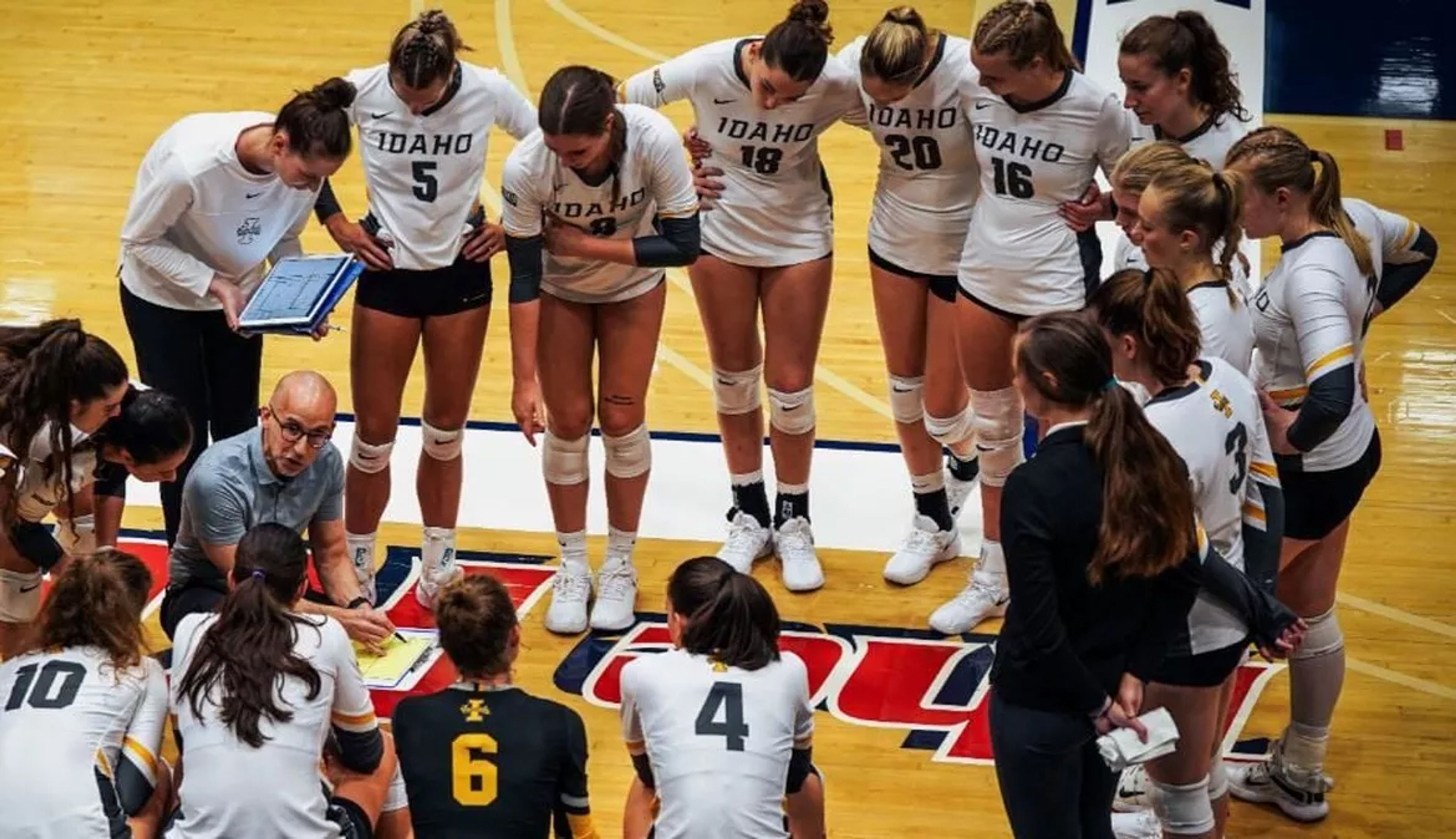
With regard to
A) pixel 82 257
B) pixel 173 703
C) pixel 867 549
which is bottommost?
pixel 867 549

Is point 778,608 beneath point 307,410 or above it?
beneath

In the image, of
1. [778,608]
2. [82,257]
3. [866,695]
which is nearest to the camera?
[866,695]

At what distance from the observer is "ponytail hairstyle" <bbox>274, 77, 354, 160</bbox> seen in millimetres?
5562

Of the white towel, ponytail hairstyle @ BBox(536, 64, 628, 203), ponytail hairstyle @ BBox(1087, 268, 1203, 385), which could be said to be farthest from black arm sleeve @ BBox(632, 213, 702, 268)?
the white towel

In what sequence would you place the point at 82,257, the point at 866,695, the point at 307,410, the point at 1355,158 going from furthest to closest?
the point at 1355,158, the point at 82,257, the point at 866,695, the point at 307,410

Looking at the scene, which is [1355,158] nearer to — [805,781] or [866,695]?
[866,695]

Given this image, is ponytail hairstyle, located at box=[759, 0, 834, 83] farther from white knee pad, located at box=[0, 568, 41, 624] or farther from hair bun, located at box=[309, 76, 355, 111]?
white knee pad, located at box=[0, 568, 41, 624]

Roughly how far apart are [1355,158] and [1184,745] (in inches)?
212

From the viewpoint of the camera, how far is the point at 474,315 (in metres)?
6.13

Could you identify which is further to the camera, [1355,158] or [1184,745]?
[1355,158]

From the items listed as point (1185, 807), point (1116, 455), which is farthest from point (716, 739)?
point (1185, 807)

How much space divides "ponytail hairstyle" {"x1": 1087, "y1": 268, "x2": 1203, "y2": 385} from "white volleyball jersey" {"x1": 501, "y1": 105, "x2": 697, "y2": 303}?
1723 mm

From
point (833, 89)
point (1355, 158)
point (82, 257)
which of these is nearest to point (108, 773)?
point (833, 89)

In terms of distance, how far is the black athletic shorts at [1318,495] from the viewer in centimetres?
Result: 520
